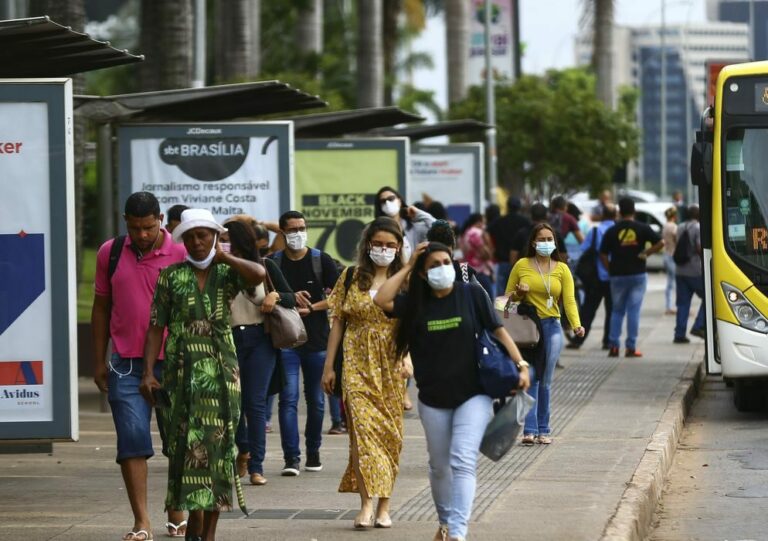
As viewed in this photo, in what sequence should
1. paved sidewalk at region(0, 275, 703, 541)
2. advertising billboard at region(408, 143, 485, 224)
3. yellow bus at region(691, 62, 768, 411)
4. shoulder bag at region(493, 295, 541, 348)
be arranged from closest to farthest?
paved sidewalk at region(0, 275, 703, 541) → shoulder bag at region(493, 295, 541, 348) → yellow bus at region(691, 62, 768, 411) → advertising billboard at region(408, 143, 485, 224)

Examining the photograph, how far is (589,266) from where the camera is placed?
20.7 m

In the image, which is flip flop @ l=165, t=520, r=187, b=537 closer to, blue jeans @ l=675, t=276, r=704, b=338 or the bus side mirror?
the bus side mirror

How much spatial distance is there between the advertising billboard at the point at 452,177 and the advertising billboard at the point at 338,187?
9740 mm

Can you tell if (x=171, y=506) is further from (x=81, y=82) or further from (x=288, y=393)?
(x=81, y=82)

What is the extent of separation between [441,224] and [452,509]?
2.13 m

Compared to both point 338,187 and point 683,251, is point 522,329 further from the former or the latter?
point 683,251

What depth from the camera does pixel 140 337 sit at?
850 centimetres

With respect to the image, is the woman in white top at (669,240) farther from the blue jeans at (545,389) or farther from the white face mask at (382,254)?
the white face mask at (382,254)

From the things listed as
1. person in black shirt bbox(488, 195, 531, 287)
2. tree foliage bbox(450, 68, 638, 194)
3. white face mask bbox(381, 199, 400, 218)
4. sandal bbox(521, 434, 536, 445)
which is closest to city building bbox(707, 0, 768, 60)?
tree foliage bbox(450, 68, 638, 194)

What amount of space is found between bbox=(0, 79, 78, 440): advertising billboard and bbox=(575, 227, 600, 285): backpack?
11.6 meters

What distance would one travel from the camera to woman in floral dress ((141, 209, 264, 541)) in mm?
7875

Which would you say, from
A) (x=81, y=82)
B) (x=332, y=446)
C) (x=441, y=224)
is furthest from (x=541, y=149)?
(x=441, y=224)

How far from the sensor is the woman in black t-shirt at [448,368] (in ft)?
26.0

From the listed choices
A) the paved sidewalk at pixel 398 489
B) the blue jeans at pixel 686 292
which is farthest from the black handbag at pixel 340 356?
the blue jeans at pixel 686 292
